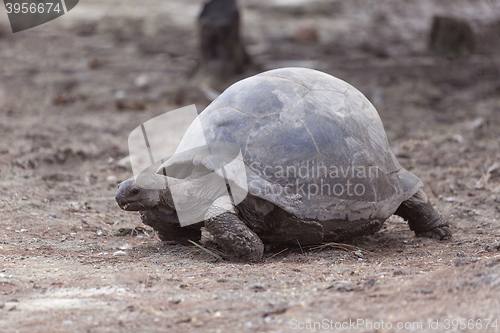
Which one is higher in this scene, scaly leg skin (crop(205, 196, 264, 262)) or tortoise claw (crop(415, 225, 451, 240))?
scaly leg skin (crop(205, 196, 264, 262))

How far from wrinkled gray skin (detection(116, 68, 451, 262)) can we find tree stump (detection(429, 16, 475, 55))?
811 centimetres

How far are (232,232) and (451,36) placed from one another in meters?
9.60

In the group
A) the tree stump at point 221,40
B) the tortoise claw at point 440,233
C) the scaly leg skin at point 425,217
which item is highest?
the tree stump at point 221,40

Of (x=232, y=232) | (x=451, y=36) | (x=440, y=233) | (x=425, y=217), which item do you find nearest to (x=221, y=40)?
(x=451, y=36)

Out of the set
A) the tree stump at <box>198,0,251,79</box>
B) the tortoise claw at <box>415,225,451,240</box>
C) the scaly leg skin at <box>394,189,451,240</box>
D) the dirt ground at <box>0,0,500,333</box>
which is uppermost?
the tree stump at <box>198,0,251,79</box>

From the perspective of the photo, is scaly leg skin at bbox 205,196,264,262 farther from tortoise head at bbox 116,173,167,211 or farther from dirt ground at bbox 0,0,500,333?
tortoise head at bbox 116,173,167,211

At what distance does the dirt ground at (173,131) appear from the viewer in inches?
96.5

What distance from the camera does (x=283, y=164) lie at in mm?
3623

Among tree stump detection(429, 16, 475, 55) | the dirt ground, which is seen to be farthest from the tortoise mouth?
tree stump detection(429, 16, 475, 55)

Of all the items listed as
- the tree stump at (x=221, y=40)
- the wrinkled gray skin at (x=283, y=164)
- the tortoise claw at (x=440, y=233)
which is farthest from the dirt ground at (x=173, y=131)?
the tree stump at (x=221, y=40)

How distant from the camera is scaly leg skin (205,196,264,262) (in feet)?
11.5

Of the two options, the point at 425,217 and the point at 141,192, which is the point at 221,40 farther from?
the point at 141,192

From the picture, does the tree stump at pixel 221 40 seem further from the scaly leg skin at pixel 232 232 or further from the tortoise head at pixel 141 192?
the scaly leg skin at pixel 232 232

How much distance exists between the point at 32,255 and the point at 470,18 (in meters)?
14.9
